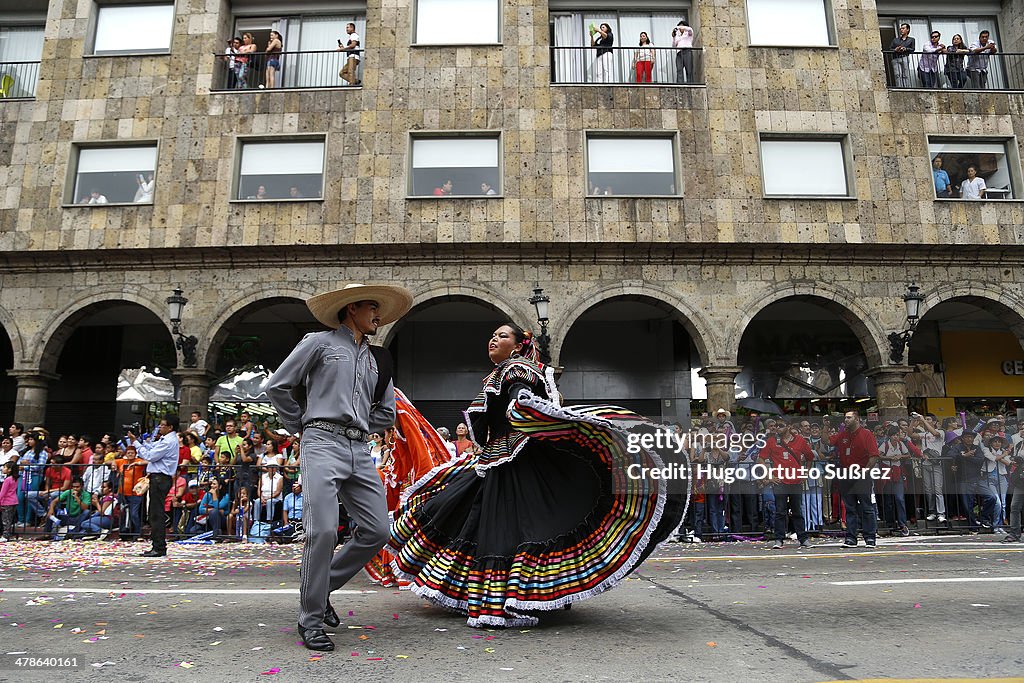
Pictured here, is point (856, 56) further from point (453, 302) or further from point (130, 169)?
point (130, 169)

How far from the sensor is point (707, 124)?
1803cm

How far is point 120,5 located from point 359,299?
18348 millimetres

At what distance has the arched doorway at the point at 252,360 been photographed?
20.7 m

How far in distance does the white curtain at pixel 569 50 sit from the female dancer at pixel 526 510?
14594mm

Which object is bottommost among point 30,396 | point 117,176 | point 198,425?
point 198,425

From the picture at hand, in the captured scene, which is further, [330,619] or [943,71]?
[943,71]

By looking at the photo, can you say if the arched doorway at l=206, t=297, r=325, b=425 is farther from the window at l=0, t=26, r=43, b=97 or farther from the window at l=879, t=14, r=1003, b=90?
the window at l=879, t=14, r=1003, b=90

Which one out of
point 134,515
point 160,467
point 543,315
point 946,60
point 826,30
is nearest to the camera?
point 160,467

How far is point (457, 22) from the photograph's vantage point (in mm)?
18703

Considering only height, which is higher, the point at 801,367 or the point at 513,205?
the point at 513,205

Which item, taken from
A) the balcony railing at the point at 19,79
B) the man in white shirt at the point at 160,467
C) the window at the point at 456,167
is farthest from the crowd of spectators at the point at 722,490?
the balcony railing at the point at 19,79

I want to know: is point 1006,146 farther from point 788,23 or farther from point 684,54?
point 684,54

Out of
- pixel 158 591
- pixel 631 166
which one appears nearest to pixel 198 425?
pixel 158 591

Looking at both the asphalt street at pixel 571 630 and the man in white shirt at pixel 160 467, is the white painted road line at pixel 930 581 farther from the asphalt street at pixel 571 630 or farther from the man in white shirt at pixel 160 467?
the man in white shirt at pixel 160 467
